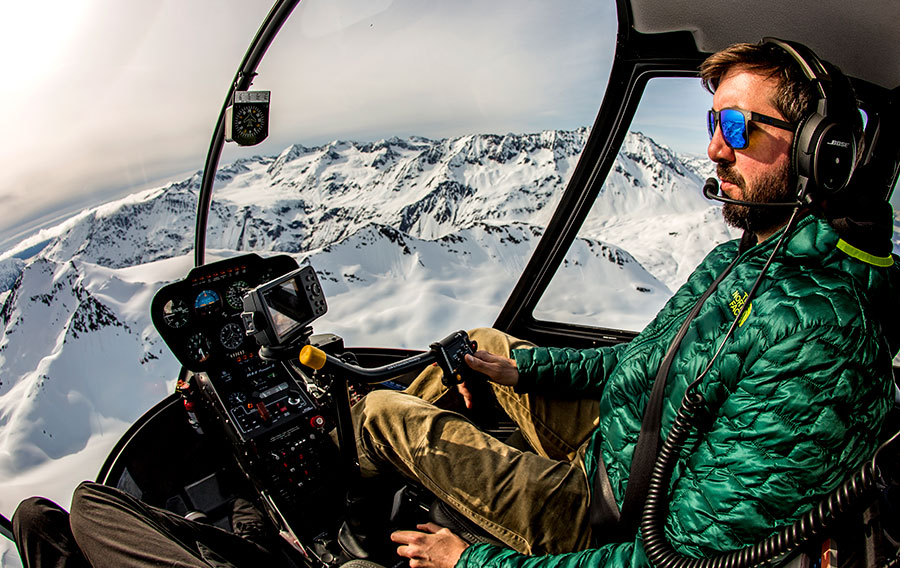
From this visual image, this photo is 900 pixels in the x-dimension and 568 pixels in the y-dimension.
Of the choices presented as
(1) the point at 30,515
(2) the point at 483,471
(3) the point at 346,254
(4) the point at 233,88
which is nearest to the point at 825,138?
(2) the point at 483,471

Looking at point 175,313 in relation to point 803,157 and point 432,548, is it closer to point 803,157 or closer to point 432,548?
point 432,548

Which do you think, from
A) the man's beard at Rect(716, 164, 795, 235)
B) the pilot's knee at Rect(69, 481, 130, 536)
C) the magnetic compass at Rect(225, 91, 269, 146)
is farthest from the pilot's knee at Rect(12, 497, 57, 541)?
the man's beard at Rect(716, 164, 795, 235)

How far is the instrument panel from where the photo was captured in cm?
194

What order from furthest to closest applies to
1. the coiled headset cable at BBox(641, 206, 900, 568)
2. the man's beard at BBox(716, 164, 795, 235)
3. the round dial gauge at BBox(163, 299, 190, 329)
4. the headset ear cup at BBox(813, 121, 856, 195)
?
the round dial gauge at BBox(163, 299, 190, 329)
the man's beard at BBox(716, 164, 795, 235)
the headset ear cup at BBox(813, 121, 856, 195)
the coiled headset cable at BBox(641, 206, 900, 568)

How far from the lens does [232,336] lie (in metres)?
2.06

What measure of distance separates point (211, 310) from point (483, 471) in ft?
4.26

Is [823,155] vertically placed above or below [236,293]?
above

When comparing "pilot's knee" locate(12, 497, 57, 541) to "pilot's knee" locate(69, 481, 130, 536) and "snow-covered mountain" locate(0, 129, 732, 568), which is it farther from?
"snow-covered mountain" locate(0, 129, 732, 568)

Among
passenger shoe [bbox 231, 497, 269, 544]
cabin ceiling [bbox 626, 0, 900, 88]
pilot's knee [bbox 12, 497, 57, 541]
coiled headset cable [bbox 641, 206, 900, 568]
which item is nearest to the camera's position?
coiled headset cable [bbox 641, 206, 900, 568]

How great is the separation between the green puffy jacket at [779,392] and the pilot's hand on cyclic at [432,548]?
7 cm

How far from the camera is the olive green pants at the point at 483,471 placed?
118cm

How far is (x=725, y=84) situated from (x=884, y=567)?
870 mm

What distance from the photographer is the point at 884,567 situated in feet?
2.45

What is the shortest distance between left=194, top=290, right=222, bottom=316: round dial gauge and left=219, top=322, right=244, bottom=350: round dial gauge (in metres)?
0.08
